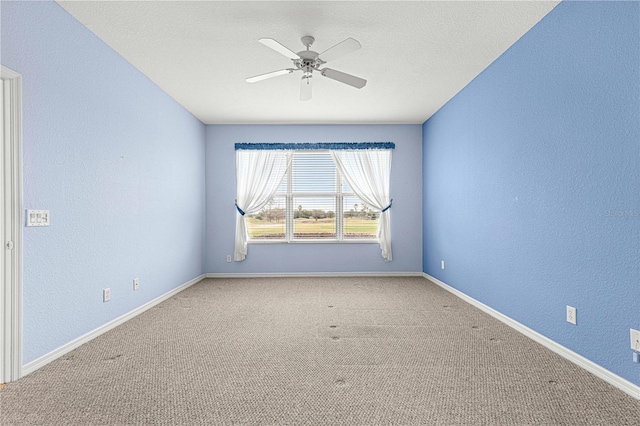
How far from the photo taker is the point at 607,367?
200cm

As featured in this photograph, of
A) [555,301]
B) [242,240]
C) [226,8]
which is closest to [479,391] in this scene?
[555,301]

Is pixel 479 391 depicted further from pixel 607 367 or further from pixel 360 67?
pixel 360 67

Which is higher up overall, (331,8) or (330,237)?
(331,8)

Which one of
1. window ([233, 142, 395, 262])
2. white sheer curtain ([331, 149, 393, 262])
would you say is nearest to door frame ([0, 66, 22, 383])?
window ([233, 142, 395, 262])

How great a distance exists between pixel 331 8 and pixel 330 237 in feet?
12.0

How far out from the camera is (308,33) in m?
2.71

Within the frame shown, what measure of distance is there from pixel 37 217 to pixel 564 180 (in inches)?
142

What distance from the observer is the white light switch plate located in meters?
2.14

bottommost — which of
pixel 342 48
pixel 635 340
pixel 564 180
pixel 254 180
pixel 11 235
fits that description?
pixel 635 340

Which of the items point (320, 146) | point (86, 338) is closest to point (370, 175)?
point (320, 146)

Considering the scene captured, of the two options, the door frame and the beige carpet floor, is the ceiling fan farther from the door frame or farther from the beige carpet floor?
the beige carpet floor

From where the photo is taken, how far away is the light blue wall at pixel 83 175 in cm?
216

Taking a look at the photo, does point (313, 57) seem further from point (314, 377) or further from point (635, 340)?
point (635, 340)

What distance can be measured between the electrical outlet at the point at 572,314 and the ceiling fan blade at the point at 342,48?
235cm
